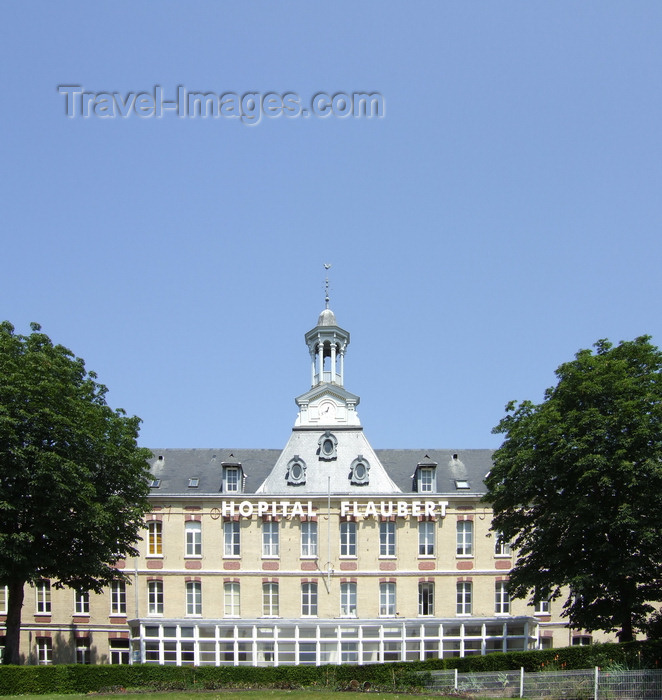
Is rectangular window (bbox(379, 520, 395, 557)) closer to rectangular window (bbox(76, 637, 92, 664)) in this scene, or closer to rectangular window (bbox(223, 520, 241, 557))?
rectangular window (bbox(223, 520, 241, 557))

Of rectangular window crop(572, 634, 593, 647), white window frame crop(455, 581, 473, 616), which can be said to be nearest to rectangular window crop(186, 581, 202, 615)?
white window frame crop(455, 581, 473, 616)

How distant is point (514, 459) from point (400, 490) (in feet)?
52.4

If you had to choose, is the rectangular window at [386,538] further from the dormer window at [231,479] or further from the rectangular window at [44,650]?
the rectangular window at [44,650]

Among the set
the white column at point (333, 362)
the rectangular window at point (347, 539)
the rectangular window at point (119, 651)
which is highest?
the white column at point (333, 362)

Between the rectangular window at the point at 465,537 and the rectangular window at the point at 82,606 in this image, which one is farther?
the rectangular window at the point at 82,606

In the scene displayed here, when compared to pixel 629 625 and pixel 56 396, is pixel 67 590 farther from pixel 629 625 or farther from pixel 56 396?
pixel 629 625

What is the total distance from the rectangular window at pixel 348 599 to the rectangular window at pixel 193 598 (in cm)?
798

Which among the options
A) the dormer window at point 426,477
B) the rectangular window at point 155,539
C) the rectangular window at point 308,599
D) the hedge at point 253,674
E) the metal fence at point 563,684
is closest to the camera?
the metal fence at point 563,684

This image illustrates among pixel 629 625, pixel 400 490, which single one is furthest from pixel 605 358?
pixel 400 490

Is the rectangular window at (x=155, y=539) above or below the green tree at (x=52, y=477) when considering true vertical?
below

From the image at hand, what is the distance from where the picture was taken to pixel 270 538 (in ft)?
181

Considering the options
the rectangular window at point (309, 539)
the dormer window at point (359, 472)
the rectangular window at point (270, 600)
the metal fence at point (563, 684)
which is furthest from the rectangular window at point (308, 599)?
the metal fence at point (563, 684)

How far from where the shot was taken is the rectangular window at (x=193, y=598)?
178 ft

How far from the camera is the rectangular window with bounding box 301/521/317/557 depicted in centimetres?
5478
